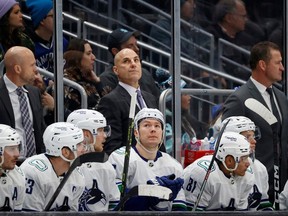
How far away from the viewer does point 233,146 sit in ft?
45.1

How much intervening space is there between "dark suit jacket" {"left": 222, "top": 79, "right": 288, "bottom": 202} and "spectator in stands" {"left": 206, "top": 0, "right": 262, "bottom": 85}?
50 cm

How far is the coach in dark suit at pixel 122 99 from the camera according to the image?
13727 mm

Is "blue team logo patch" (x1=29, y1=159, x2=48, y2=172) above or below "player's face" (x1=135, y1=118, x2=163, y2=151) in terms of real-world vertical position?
below

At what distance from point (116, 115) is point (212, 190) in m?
0.93

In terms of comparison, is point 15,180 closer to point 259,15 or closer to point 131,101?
point 131,101

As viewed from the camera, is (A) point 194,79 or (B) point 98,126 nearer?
(B) point 98,126

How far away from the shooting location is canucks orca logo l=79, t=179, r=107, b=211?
13328 mm

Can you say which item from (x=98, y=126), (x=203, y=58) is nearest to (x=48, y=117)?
(x=98, y=126)

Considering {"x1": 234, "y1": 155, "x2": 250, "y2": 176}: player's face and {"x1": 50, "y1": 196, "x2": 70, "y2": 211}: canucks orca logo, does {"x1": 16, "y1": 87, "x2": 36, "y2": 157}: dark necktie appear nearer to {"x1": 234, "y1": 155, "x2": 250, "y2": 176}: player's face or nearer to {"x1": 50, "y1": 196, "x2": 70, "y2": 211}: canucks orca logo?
{"x1": 50, "y1": 196, "x2": 70, "y2": 211}: canucks orca logo

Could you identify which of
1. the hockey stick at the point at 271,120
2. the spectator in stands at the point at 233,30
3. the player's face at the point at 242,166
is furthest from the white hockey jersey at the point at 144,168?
the spectator in stands at the point at 233,30

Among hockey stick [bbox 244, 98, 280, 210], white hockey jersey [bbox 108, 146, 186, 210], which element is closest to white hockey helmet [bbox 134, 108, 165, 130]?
white hockey jersey [bbox 108, 146, 186, 210]

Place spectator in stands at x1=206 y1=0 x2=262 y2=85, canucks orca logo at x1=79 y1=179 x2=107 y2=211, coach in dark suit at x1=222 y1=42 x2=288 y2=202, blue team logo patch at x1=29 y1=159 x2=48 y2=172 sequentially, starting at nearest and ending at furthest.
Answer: blue team logo patch at x1=29 y1=159 x2=48 y2=172, canucks orca logo at x1=79 y1=179 x2=107 y2=211, coach in dark suit at x1=222 y1=42 x2=288 y2=202, spectator in stands at x1=206 y1=0 x2=262 y2=85

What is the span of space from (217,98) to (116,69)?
0.98m

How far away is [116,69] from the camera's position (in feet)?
45.9
